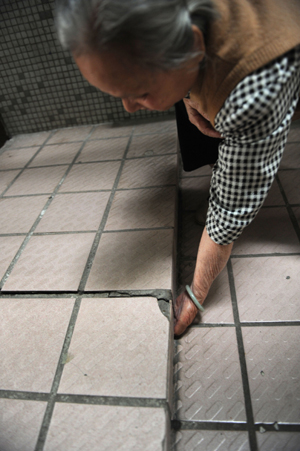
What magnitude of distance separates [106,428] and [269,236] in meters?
1.03

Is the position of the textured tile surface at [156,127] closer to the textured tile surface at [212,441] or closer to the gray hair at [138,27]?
the gray hair at [138,27]

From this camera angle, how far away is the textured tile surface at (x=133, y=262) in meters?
1.18

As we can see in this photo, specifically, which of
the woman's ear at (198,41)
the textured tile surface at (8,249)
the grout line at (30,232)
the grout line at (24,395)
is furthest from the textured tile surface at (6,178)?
the woman's ear at (198,41)

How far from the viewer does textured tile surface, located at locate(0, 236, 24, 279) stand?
137 cm

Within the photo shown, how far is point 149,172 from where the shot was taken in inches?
70.7

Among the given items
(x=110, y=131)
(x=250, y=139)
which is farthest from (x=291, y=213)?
(x=110, y=131)

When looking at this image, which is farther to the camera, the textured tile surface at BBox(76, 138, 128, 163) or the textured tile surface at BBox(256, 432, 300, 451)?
the textured tile surface at BBox(76, 138, 128, 163)

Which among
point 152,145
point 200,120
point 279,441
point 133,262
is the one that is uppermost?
point 200,120

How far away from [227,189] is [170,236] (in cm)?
54


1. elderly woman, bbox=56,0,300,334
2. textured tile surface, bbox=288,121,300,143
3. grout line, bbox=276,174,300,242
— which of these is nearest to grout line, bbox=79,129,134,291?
elderly woman, bbox=56,0,300,334

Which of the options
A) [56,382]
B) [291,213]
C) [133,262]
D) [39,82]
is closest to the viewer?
[56,382]

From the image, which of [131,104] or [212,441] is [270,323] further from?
[131,104]

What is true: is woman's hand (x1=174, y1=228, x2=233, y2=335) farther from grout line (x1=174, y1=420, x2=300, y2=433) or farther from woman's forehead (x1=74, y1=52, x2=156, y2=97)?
woman's forehead (x1=74, y1=52, x2=156, y2=97)

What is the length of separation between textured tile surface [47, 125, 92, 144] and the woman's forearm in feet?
5.35
